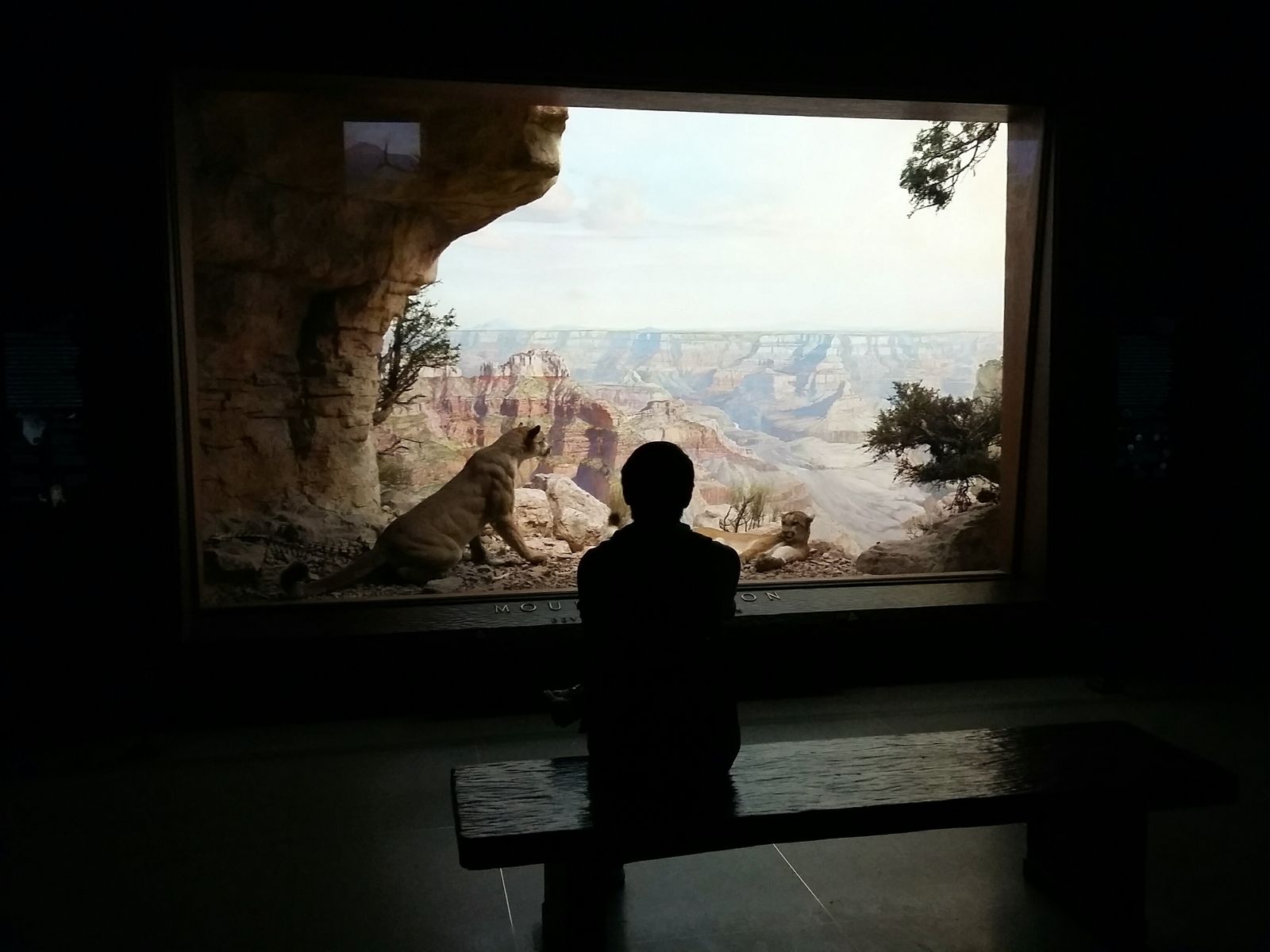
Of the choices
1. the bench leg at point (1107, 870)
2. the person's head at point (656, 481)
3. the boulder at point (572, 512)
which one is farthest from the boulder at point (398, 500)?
the bench leg at point (1107, 870)

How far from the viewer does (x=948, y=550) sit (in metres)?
6.27

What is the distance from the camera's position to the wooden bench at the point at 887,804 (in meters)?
2.57

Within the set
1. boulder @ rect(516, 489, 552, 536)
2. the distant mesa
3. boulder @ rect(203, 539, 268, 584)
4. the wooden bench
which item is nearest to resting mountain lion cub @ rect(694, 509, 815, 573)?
boulder @ rect(516, 489, 552, 536)

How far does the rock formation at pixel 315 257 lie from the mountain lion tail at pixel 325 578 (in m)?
0.28

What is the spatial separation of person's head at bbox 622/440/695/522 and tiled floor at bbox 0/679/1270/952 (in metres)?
1.31

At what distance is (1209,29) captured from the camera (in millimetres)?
5629

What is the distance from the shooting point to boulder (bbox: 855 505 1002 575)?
20.3ft

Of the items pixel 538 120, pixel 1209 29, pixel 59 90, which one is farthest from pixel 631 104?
pixel 1209 29

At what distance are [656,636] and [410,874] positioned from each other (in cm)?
147

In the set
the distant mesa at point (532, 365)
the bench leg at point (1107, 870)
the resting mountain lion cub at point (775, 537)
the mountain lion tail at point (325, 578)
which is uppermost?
the distant mesa at point (532, 365)

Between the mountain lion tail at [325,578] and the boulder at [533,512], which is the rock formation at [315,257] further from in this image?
the boulder at [533,512]

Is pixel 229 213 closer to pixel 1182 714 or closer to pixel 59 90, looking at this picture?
pixel 59 90

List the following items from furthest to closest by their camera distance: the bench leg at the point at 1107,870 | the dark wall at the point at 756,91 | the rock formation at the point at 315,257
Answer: the rock formation at the point at 315,257, the dark wall at the point at 756,91, the bench leg at the point at 1107,870

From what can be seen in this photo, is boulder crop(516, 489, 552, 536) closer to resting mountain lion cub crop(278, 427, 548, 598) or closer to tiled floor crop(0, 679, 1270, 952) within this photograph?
resting mountain lion cub crop(278, 427, 548, 598)
